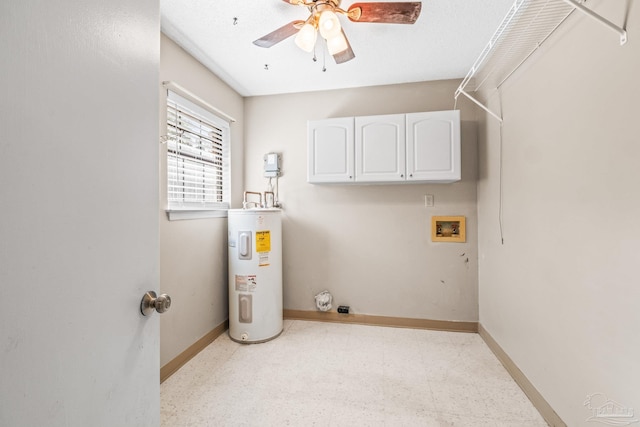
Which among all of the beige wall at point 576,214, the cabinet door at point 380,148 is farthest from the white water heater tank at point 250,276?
the beige wall at point 576,214

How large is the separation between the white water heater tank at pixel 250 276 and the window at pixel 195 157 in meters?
0.36

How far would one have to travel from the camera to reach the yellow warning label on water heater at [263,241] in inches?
93.9

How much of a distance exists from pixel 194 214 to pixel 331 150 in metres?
1.35

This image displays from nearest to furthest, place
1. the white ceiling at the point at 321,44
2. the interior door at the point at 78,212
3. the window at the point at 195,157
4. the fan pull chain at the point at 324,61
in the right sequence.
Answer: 1. the interior door at the point at 78,212
2. the white ceiling at the point at 321,44
3. the window at the point at 195,157
4. the fan pull chain at the point at 324,61

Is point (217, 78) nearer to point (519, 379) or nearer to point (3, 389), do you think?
point (3, 389)

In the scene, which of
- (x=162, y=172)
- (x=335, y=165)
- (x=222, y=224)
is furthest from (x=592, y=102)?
(x=222, y=224)

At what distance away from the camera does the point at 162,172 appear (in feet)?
6.24

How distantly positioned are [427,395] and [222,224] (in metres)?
2.16

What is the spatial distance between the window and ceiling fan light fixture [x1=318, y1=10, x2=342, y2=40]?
1.24m

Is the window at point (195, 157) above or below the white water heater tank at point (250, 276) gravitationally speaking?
above

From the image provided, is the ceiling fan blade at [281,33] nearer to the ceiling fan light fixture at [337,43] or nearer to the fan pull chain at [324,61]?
the ceiling fan light fixture at [337,43]

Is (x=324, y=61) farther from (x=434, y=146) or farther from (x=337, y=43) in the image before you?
(x=434, y=146)

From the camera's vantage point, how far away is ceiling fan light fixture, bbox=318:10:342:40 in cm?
142

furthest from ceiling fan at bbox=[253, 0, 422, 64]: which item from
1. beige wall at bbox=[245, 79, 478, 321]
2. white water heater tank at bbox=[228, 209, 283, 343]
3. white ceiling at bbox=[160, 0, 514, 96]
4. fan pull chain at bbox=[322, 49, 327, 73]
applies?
white water heater tank at bbox=[228, 209, 283, 343]
